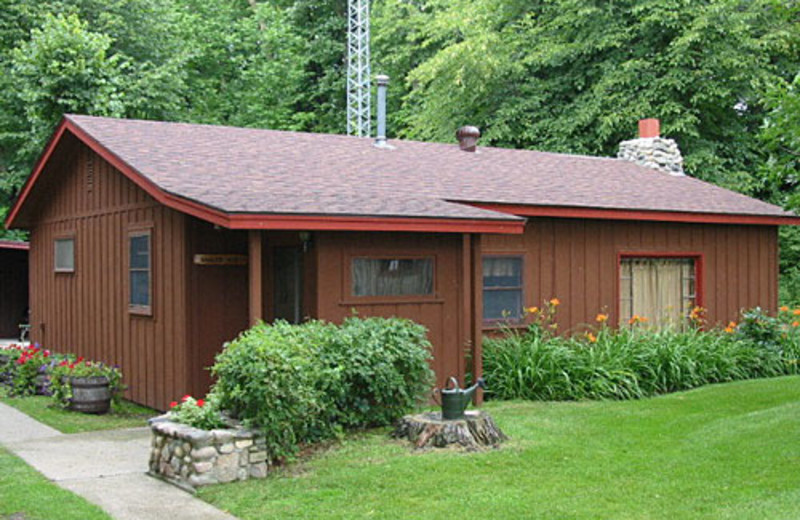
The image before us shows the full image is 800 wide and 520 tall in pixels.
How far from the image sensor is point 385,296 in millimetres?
9633

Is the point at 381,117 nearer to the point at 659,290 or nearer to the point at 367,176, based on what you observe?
the point at 367,176

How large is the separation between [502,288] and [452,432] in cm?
454

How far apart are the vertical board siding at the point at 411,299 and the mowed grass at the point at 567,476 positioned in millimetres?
1236

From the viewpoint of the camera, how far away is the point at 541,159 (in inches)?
608

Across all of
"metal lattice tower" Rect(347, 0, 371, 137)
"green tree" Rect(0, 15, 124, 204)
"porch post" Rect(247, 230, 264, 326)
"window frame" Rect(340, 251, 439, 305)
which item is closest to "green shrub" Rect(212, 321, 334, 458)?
"porch post" Rect(247, 230, 264, 326)

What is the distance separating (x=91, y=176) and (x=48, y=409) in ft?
10.3

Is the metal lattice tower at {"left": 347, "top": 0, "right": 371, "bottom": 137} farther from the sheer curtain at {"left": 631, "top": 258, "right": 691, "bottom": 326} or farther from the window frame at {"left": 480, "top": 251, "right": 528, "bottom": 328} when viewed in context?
the window frame at {"left": 480, "top": 251, "right": 528, "bottom": 328}

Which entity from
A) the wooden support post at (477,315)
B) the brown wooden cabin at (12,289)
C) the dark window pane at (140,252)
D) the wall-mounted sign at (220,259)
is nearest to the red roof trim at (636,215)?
the wooden support post at (477,315)

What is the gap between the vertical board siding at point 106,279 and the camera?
9.88m

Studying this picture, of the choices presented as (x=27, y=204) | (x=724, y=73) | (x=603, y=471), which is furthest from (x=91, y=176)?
(x=724, y=73)

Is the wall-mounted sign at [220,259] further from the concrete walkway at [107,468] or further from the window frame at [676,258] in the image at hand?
the window frame at [676,258]

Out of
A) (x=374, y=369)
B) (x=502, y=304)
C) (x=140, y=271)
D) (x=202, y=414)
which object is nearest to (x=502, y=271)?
(x=502, y=304)

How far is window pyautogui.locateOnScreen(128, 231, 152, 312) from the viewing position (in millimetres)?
10359

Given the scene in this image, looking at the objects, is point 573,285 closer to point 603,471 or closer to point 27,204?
point 603,471
